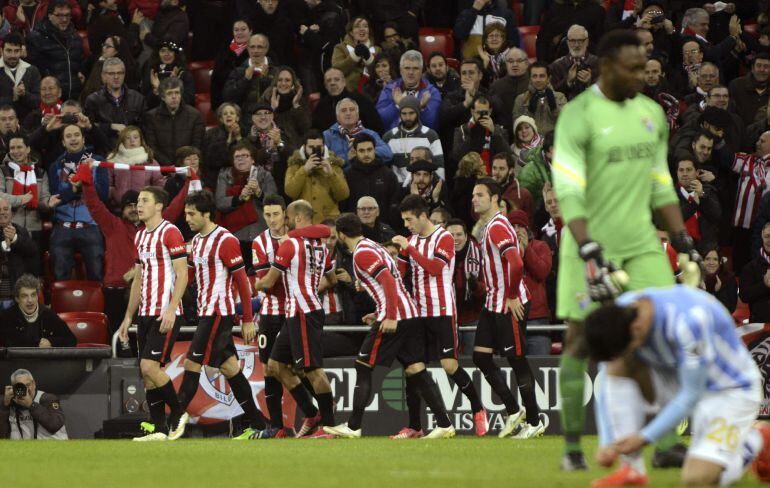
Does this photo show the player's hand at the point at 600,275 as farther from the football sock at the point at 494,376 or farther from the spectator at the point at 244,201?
the spectator at the point at 244,201

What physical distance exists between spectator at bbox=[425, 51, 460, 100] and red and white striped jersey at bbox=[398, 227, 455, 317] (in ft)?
15.2

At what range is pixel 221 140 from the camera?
679 inches

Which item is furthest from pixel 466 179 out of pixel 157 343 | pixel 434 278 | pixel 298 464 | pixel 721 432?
pixel 721 432

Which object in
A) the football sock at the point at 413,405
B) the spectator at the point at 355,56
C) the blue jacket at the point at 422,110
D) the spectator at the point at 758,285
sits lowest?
the football sock at the point at 413,405

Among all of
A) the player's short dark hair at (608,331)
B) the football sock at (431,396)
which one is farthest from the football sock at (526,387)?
the player's short dark hair at (608,331)

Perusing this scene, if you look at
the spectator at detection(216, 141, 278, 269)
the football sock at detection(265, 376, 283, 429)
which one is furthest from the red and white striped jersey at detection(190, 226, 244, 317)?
the spectator at detection(216, 141, 278, 269)

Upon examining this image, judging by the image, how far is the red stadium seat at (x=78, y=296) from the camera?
16.5m

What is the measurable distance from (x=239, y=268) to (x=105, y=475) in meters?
5.54

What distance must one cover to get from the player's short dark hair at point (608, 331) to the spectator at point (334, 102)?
11.7 metres

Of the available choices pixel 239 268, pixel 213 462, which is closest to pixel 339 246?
pixel 239 268

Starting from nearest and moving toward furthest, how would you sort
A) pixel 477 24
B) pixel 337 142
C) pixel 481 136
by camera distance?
1. pixel 481 136
2. pixel 337 142
3. pixel 477 24

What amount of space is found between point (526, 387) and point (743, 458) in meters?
6.85

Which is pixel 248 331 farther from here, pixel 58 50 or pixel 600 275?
pixel 600 275

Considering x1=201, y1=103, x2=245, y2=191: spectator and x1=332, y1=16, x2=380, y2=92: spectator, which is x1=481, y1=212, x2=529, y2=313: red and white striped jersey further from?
x1=332, y1=16, x2=380, y2=92: spectator
